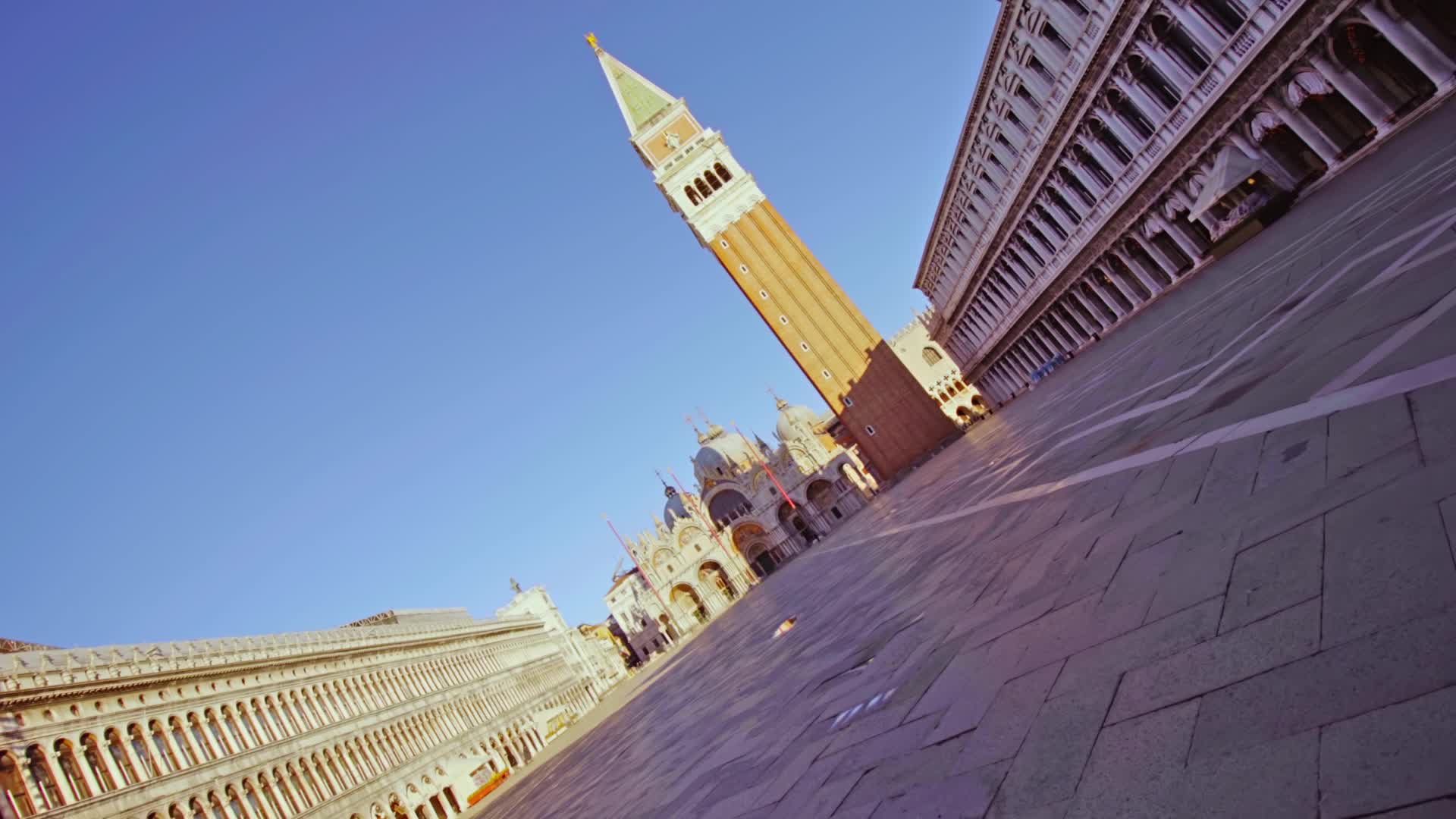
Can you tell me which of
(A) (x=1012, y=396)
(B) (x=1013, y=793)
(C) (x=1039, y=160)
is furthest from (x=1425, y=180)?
(A) (x=1012, y=396)

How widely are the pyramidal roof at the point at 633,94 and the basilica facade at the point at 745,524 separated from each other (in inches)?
1226

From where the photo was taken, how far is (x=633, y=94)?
2798 inches

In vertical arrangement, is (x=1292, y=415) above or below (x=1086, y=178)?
below

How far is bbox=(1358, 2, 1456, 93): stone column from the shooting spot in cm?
1758

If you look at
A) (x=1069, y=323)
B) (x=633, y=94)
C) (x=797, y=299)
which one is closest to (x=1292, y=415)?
(x=1069, y=323)

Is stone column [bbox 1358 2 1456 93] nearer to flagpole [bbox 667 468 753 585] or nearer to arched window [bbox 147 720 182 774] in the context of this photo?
arched window [bbox 147 720 182 774]

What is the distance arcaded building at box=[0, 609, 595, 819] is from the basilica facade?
2256cm

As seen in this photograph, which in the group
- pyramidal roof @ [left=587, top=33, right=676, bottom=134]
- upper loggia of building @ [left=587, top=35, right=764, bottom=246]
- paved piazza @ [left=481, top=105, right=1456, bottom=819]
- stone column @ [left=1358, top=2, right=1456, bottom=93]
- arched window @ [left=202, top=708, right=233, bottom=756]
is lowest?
paved piazza @ [left=481, top=105, right=1456, bottom=819]

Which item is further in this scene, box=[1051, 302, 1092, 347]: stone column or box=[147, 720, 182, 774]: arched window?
box=[1051, 302, 1092, 347]: stone column

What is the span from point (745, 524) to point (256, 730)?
49.7 meters

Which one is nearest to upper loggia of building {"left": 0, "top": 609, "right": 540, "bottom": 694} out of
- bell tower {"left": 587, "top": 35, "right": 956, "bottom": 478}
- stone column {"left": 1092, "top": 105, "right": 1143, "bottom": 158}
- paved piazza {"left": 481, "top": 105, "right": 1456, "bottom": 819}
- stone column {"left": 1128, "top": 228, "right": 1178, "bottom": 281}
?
paved piazza {"left": 481, "top": 105, "right": 1456, "bottom": 819}

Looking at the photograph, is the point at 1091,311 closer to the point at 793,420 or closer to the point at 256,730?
the point at 256,730

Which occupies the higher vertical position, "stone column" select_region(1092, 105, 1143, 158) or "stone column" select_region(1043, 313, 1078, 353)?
"stone column" select_region(1092, 105, 1143, 158)

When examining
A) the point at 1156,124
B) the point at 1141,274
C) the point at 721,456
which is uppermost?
the point at 721,456
